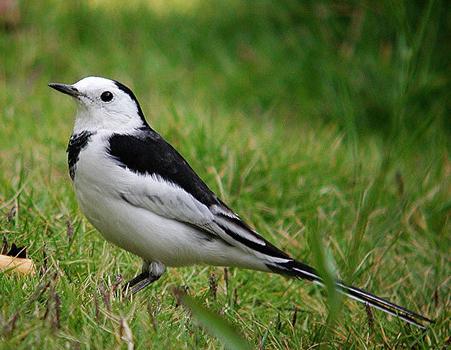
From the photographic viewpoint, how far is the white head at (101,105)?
3.51 m

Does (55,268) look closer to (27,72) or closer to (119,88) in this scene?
(119,88)

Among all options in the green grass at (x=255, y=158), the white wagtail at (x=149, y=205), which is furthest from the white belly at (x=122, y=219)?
the green grass at (x=255, y=158)

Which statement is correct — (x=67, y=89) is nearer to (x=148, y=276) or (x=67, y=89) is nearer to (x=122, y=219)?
(x=122, y=219)

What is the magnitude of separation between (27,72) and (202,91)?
3.98ft

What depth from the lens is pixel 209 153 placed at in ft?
16.3

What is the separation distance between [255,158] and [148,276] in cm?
162

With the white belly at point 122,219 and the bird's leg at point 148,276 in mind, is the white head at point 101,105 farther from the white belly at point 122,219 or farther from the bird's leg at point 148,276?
the bird's leg at point 148,276

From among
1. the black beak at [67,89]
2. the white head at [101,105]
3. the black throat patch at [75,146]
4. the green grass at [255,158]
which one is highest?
the black beak at [67,89]

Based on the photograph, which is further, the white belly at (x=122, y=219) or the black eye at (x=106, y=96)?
the black eye at (x=106, y=96)

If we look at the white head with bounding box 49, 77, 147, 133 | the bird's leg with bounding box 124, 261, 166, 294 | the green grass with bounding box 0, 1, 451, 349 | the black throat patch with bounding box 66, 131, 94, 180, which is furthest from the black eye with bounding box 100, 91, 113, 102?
the bird's leg with bounding box 124, 261, 166, 294

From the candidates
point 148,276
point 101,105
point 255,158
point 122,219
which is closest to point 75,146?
point 101,105

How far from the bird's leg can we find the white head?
529mm

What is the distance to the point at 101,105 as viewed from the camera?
11.6ft

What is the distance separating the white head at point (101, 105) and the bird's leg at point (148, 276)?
529 mm
